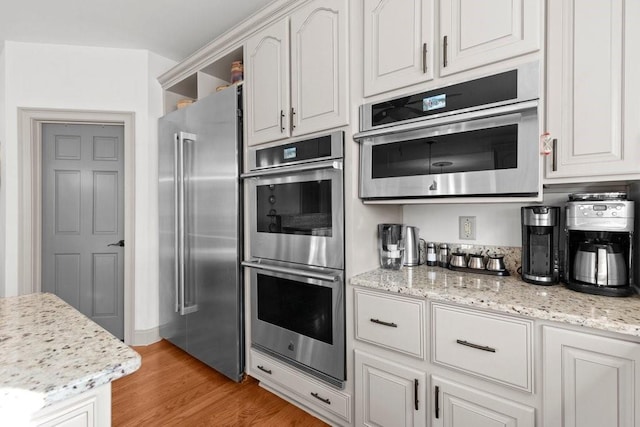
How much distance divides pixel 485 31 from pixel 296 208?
125 cm

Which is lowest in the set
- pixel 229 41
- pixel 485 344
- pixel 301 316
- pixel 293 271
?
pixel 301 316

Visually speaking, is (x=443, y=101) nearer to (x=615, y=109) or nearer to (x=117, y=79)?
(x=615, y=109)

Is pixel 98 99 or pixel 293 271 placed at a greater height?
pixel 98 99

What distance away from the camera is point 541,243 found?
4.88 feet

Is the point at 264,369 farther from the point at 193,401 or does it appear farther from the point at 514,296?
the point at 514,296

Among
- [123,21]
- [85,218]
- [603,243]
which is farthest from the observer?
[85,218]

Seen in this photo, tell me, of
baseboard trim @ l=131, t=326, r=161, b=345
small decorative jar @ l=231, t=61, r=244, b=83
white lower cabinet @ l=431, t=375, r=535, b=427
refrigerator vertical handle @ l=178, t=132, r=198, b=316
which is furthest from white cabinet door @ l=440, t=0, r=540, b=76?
baseboard trim @ l=131, t=326, r=161, b=345

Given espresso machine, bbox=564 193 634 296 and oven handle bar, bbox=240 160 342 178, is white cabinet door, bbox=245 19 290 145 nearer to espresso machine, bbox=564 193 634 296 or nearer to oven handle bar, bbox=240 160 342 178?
oven handle bar, bbox=240 160 342 178

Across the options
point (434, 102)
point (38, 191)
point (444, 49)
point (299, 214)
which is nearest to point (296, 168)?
point (299, 214)

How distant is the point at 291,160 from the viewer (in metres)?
1.99

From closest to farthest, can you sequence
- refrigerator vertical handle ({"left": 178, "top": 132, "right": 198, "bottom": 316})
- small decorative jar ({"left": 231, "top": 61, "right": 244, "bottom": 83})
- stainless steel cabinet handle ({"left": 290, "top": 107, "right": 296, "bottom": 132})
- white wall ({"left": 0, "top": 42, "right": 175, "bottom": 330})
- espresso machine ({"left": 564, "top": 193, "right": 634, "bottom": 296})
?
espresso machine ({"left": 564, "top": 193, "right": 634, "bottom": 296})
stainless steel cabinet handle ({"left": 290, "top": 107, "right": 296, "bottom": 132})
small decorative jar ({"left": 231, "top": 61, "right": 244, "bottom": 83})
refrigerator vertical handle ({"left": 178, "top": 132, "right": 198, "bottom": 316})
white wall ({"left": 0, "top": 42, "right": 175, "bottom": 330})

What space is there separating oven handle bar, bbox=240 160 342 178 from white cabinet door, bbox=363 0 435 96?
1.29 feet

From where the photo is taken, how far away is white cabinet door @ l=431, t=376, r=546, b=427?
121 cm

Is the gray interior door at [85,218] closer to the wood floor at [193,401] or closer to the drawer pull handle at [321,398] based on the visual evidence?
the wood floor at [193,401]
